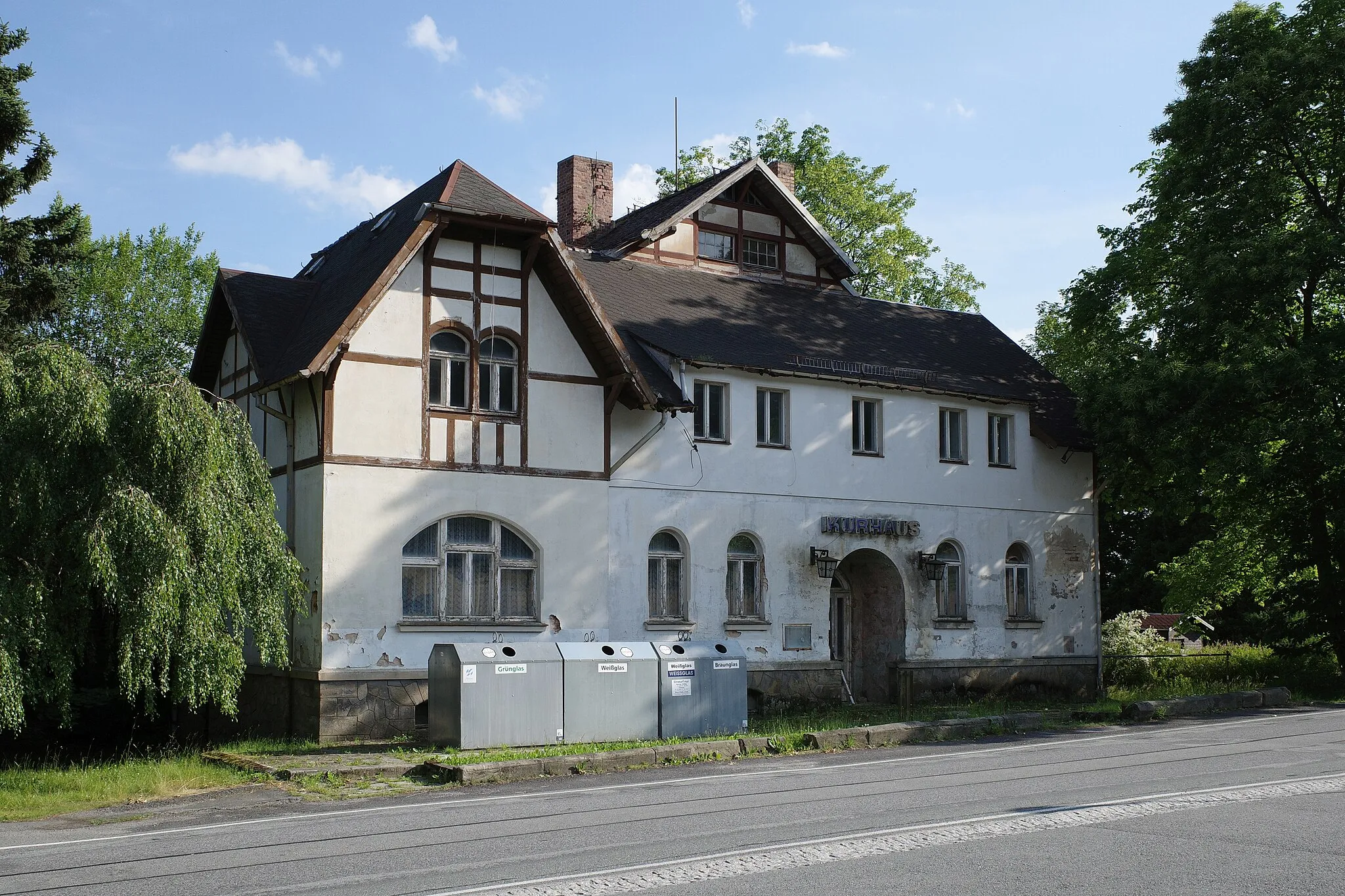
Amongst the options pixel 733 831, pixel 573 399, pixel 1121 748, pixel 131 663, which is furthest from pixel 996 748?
pixel 131 663

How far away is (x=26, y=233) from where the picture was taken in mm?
22766

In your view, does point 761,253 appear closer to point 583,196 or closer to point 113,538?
point 583,196

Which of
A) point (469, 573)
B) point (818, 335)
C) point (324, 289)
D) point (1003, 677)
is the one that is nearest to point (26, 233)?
point (324, 289)

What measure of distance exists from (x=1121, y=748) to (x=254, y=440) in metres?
14.5

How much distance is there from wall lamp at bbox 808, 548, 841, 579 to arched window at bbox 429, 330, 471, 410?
7453 millimetres

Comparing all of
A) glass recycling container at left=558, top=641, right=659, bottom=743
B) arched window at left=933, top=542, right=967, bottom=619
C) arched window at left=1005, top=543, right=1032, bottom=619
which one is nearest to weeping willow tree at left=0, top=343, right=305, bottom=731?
glass recycling container at left=558, top=641, right=659, bottom=743

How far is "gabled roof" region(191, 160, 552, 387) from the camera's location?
2048cm

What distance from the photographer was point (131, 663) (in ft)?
50.6

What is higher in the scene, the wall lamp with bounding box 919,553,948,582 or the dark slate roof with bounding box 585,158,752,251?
the dark slate roof with bounding box 585,158,752,251

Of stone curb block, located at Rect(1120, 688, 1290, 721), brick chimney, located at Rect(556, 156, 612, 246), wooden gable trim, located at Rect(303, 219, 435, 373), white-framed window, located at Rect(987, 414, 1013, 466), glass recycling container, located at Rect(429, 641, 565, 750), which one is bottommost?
stone curb block, located at Rect(1120, 688, 1290, 721)

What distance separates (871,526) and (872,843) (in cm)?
1602

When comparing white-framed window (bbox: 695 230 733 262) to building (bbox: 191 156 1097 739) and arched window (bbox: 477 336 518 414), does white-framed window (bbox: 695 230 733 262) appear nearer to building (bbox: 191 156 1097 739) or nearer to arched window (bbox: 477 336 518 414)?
building (bbox: 191 156 1097 739)

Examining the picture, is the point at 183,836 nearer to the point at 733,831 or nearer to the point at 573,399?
the point at 733,831

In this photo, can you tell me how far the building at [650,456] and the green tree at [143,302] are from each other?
16784 mm
